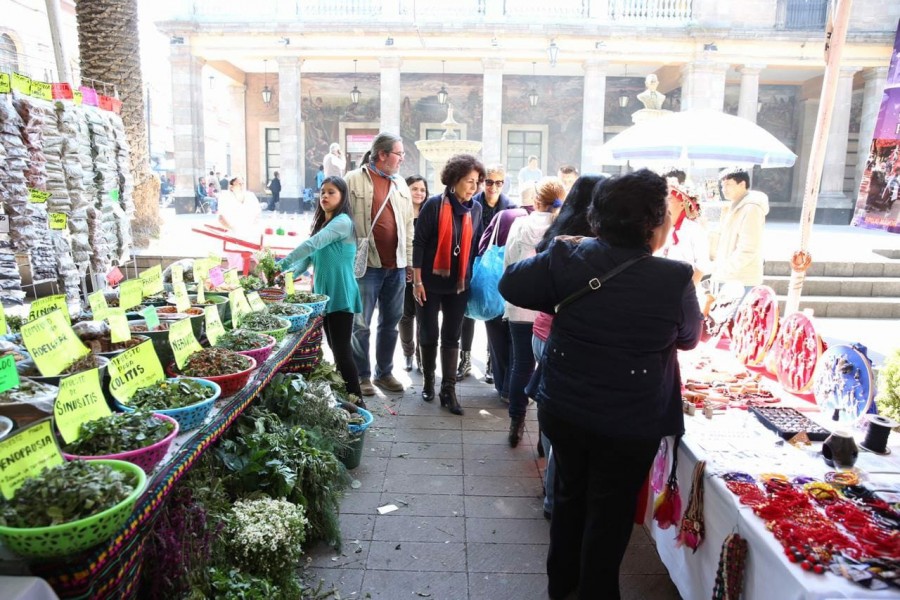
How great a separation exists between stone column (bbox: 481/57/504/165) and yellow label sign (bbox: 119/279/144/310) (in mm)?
15935

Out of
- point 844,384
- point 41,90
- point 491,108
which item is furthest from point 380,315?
point 491,108

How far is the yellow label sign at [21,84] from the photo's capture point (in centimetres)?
380

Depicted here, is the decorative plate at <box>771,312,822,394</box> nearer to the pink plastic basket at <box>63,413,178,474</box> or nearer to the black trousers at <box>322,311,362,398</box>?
the black trousers at <box>322,311,362,398</box>

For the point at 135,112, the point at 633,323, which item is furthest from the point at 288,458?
the point at 135,112

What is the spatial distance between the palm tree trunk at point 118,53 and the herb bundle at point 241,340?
19.9ft

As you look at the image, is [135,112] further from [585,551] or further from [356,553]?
[585,551]

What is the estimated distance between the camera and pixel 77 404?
6.09ft

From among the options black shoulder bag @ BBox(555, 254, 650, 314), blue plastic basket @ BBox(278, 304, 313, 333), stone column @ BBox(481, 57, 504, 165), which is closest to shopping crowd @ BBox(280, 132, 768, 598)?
black shoulder bag @ BBox(555, 254, 650, 314)

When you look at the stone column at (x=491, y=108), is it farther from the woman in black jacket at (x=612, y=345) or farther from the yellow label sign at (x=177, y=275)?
the woman in black jacket at (x=612, y=345)

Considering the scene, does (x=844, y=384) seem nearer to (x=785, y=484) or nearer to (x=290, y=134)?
(x=785, y=484)

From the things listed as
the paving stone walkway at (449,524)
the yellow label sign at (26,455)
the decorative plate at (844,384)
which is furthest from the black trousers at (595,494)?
the yellow label sign at (26,455)

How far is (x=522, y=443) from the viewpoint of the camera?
166 inches

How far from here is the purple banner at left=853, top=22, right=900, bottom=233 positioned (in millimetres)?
3104

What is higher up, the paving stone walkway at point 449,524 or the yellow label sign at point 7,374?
the yellow label sign at point 7,374
